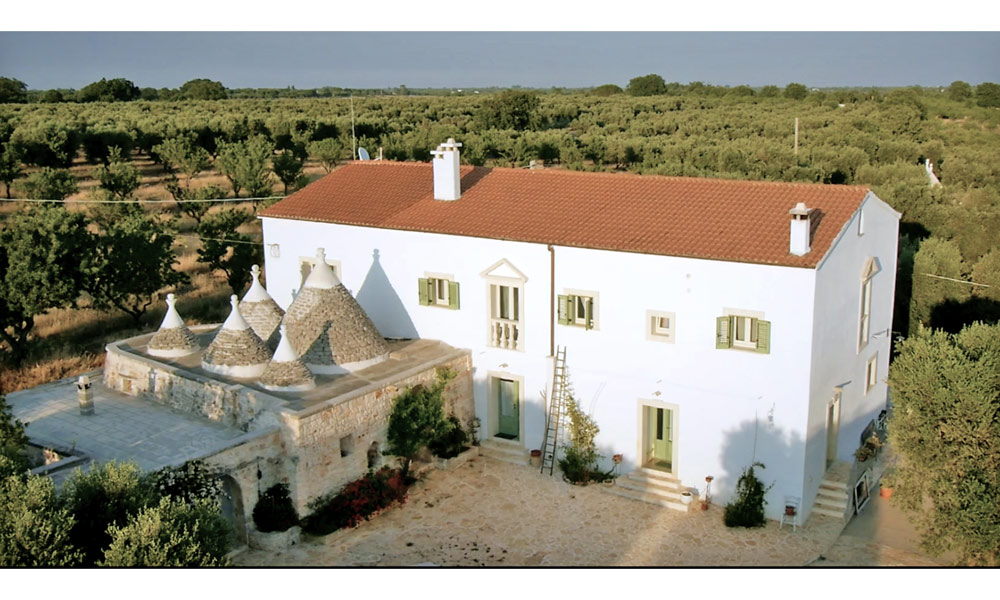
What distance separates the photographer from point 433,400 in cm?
1820

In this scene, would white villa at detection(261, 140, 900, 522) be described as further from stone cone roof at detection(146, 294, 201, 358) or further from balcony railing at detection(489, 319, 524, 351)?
stone cone roof at detection(146, 294, 201, 358)

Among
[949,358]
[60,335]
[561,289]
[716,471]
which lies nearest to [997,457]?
[949,358]

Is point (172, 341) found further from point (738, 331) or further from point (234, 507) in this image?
point (738, 331)

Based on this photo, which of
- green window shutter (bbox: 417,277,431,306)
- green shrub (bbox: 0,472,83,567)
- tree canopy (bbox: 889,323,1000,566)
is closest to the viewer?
green shrub (bbox: 0,472,83,567)

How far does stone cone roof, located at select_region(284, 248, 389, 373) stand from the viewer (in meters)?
18.1

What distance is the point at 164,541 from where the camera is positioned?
10.5 m

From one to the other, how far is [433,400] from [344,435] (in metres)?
2.31

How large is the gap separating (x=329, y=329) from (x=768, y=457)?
8902mm

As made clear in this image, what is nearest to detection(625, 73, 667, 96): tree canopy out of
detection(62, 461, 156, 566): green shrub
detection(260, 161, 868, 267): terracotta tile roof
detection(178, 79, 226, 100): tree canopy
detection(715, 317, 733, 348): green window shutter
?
detection(178, 79, 226, 100): tree canopy

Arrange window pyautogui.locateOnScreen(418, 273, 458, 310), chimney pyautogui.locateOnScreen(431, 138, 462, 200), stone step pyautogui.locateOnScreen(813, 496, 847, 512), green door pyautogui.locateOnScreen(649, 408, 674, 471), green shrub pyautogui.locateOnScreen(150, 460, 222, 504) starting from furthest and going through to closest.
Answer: chimney pyautogui.locateOnScreen(431, 138, 462, 200)
window pyautogui.locateOnScreen(418, 273, 458, 310)
green door pyautogui.locateOnScreen(649, 408, 674, 471)
stone step pyautogui.locateOnScreen(813, 496, 847, 512)
green shrub pyautogui.locateOnScreen(150, 460, 222, 504)

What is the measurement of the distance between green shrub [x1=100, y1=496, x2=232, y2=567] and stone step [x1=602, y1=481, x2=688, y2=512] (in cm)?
830

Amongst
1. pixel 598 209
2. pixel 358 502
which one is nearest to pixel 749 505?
pixel 598 209

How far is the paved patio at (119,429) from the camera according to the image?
15648 millimetres

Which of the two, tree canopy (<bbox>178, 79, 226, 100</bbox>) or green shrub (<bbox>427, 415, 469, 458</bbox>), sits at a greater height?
tree canopy (<bbox>178, 79, 226, 100</bbox>)
